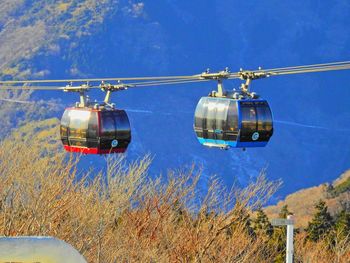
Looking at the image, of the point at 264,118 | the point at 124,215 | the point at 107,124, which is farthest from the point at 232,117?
the point at 124,215

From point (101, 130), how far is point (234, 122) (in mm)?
3235

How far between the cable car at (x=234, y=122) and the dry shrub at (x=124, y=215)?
11.0 metres

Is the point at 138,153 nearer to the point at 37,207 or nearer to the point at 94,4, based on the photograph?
the point at 94,4

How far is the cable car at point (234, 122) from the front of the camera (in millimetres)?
15898

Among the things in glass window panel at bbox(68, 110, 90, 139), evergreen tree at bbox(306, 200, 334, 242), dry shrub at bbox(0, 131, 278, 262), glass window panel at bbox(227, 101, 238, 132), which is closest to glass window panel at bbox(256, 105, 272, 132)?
glass window panel at bbox(227, 101, 238, 132)

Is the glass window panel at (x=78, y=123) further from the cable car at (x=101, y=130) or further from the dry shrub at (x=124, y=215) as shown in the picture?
the dry shrub at (x=124, y=215)

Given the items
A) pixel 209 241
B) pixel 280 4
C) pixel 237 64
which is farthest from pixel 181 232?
pixel 280 4

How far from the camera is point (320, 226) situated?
49.2 metres

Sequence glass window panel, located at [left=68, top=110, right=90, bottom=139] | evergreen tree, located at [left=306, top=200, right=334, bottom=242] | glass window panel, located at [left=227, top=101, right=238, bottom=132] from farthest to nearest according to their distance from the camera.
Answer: evergreen tree, located at [left=306, top=200, right=334, bottom=242] → glass window panel, located at [left=68, top=110, right=90, bottom=139] → glass window panel, located at [left=227, top=101, right=238, bottom=132]

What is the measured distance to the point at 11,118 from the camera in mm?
120312

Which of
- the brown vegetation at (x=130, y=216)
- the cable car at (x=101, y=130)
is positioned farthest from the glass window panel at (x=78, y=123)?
the brown vegetation at (x=130, y=216)

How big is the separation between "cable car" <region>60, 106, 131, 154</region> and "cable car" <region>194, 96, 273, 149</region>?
7.95 ft

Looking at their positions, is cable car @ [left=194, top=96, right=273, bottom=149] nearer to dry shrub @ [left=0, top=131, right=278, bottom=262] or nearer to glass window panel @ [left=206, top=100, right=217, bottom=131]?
glass window panel @ [left=206, top=100, right=217, bottom=131]

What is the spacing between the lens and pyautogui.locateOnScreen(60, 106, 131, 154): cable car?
18.5 meters
